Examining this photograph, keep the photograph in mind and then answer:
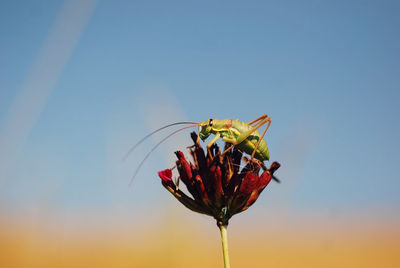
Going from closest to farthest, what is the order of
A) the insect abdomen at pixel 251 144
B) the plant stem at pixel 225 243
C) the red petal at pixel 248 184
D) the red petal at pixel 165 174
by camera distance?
the plant stem at pixel 225 243
the red petal at pixel 248 184
the red petal at pixel 165 174
the insect abdomen at pixel 251 144

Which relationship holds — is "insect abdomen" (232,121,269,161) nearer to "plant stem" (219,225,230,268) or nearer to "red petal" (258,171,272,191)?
"red petal" (258,171,272,191)

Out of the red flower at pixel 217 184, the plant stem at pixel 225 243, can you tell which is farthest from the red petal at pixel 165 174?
the plant stem at pixel 225 243

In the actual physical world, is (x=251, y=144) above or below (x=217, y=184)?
above

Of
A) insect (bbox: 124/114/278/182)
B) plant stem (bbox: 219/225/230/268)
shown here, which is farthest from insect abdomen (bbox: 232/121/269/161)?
plant stem (bbox: 219/225/230/268)

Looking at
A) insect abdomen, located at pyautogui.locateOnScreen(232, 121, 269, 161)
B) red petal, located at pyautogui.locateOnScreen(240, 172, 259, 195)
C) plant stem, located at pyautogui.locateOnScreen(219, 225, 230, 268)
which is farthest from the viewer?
insect abdomen, located at pyautogui.locateOnScreen(232, 121, 269, 161)

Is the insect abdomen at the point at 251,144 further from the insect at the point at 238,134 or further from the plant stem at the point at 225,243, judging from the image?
the plant stem at the point at 225,243

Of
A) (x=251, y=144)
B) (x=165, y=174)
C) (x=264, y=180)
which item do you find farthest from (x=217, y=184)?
(x=251, y=144)

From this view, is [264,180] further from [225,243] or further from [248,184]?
[225,243]
